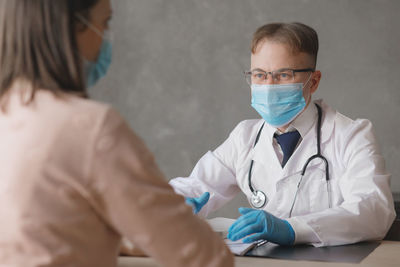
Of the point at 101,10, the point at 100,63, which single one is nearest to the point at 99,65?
the point at 100,63

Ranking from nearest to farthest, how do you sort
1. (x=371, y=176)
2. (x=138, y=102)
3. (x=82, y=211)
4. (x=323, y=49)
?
(x=82, y=211) < (x=371, y=176) < (x=323, y=49) < (x=138, y=102)

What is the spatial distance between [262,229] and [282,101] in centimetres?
59

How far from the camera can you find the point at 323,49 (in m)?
3.56

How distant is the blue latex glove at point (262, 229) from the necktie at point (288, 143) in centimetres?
42

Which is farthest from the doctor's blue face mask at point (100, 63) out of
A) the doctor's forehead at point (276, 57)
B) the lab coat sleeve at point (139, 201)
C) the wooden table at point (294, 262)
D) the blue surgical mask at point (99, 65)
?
the doctor's forehead at point (276, 57)

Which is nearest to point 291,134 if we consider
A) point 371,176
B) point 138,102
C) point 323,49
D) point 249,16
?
point 371,176

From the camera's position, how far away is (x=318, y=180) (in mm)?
1892

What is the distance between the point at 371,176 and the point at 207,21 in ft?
7.72

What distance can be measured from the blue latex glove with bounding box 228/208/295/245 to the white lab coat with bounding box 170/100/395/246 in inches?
1.6

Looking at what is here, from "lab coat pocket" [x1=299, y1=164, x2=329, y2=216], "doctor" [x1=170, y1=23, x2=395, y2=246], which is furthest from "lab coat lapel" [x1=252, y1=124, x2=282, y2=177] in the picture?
"lab coat pocket" [x1=299, y1=164, x2=329, y2=216]

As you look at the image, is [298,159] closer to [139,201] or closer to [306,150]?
[306,150]

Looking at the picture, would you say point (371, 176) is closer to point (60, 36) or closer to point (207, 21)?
point (60, 36)

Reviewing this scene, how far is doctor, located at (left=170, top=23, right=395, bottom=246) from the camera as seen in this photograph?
1.74m

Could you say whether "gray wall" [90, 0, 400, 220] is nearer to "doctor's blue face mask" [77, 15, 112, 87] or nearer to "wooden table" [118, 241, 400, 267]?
"wooden table" [118, 241, 400, 267]
